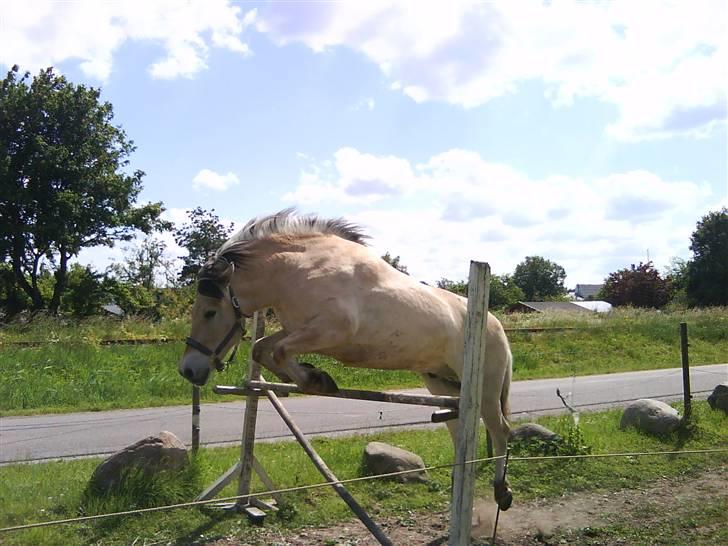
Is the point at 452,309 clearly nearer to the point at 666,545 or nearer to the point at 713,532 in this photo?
the point at 666,545

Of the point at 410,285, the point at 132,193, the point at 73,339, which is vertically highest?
the point at 132,193

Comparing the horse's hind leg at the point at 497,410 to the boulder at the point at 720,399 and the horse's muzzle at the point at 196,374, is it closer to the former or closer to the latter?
the horse's muzzle at the point at 196,374

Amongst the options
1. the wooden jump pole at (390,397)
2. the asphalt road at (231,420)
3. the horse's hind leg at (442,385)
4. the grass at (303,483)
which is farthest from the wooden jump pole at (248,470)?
the asphalt road at (231,420)

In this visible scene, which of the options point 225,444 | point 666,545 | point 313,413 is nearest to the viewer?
point 666,545

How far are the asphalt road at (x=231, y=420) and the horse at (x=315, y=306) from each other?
16.6 feet

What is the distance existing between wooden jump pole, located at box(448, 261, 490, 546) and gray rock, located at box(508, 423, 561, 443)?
487 centimetres

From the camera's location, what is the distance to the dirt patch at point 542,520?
5.67 meters

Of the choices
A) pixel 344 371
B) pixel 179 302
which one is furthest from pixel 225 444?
pixel 179 302

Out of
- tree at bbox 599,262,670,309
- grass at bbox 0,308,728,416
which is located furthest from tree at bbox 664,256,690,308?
grass at bbox 0,308,728,416

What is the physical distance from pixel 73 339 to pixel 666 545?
1488 cm

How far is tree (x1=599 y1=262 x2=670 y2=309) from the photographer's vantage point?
63.8m

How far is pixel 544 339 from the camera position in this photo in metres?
23.5

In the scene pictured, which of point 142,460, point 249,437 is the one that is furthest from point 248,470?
point 142,460

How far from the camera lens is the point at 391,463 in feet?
23.4
